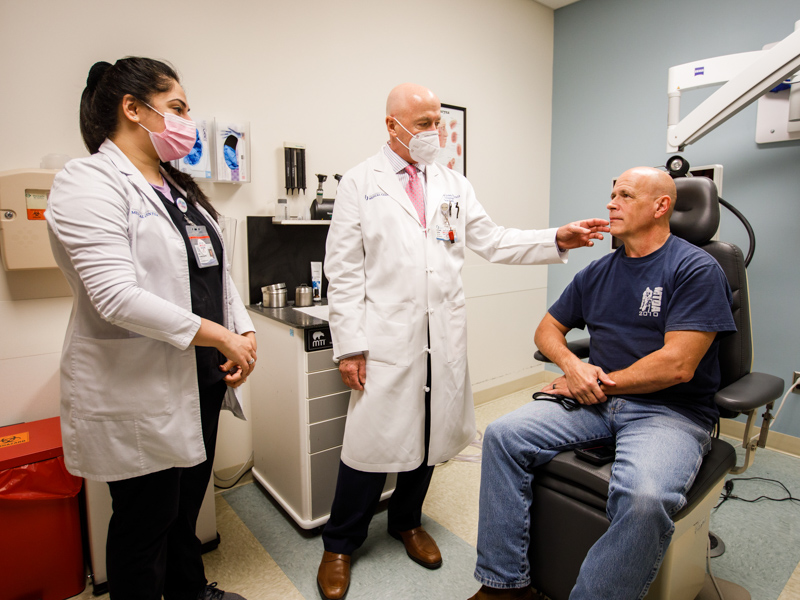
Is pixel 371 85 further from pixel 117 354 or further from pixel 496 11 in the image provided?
pixel 117 354

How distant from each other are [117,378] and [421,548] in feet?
3.96

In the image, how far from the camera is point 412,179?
1753 mm

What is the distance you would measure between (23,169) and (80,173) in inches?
32.5

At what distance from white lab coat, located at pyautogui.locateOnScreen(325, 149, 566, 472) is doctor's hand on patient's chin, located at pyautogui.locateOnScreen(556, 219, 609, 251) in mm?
404

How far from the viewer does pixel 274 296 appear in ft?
7.33

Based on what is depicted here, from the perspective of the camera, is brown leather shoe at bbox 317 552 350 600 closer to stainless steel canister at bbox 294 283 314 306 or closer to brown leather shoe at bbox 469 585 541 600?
brown leather shoe at bbox 469 585 541 600

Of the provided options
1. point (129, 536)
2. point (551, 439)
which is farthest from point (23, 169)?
point (551, 439)

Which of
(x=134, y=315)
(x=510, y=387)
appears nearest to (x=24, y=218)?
(x=134, y=315)

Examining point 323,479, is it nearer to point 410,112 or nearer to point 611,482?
point 611,482

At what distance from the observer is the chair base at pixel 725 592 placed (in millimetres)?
1599

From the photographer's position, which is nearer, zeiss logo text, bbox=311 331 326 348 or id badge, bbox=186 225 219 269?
id badge, bbox=186 225 219 269

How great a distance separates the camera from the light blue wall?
2633 millimetres

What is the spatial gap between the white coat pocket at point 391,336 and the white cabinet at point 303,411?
1.04ft

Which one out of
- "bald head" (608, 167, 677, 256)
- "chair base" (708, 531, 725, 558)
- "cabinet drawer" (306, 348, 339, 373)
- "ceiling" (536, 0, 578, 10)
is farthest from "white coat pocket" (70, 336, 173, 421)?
"ceiling" (536, 0, 578, 10)
